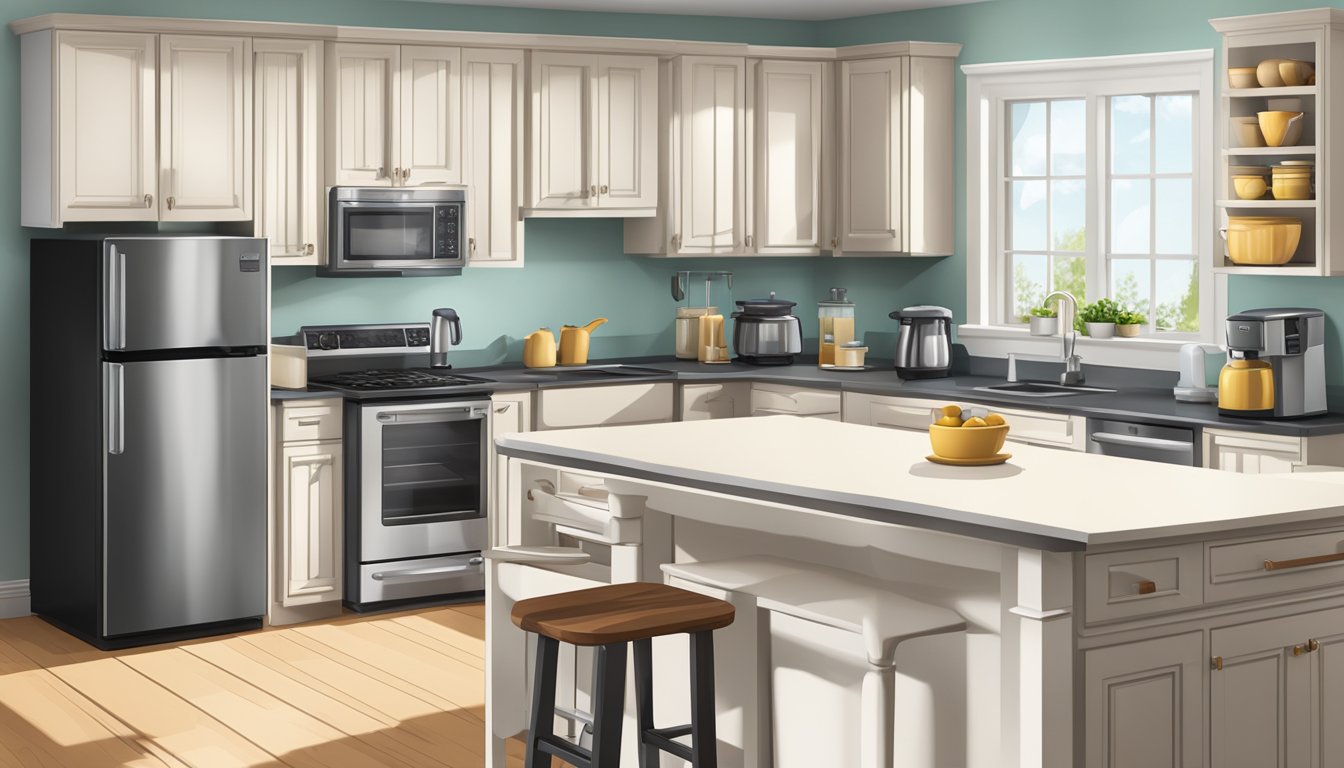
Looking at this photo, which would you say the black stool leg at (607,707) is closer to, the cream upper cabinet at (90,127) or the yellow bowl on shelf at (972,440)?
the yellow bowl on shelf at (972,440)

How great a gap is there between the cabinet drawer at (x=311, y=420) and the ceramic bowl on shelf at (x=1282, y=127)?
353 cm

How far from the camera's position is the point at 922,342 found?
6.52 m

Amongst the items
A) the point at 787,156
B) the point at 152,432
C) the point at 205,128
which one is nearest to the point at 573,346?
the point at 787,156

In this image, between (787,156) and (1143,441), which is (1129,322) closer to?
(1143,441)

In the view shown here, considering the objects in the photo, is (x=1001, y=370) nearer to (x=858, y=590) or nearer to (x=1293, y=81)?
(x=1293, y=81)

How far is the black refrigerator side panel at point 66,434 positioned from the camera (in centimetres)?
553

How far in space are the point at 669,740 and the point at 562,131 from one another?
12.7 ft

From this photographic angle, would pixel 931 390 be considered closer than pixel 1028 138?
Yes

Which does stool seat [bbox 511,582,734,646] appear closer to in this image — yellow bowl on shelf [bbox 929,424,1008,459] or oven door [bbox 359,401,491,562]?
yellow bowl on shelf [bbox 929,424,1008,459]

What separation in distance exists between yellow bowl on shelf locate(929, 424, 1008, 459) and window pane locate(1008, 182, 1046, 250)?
345 centimetres

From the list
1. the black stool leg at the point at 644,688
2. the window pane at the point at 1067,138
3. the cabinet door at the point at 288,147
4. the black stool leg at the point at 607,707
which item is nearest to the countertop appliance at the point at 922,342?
the window pane at the point at 1067,138

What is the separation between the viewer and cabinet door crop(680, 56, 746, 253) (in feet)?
22.6

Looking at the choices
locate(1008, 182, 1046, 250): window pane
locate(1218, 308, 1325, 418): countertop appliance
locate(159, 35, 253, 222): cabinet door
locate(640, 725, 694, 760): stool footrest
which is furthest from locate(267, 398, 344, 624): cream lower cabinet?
locate(1218, 308, 1325, 418): countertop appliance

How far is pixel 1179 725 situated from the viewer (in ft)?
9.57
